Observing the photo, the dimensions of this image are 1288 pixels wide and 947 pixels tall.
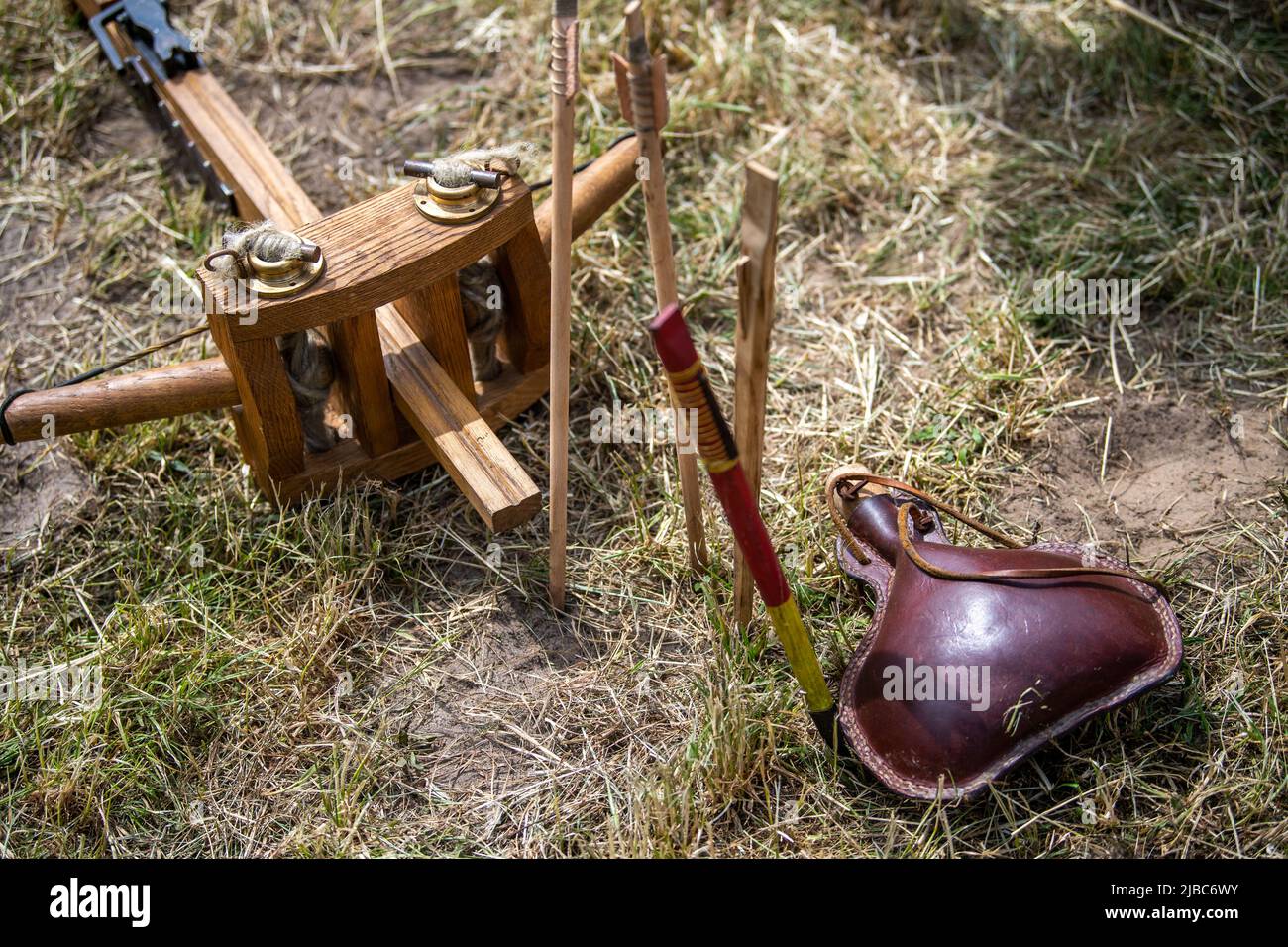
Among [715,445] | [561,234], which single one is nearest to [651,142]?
[561,234]

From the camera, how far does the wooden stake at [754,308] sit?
191 cm

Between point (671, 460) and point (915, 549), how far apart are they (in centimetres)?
80

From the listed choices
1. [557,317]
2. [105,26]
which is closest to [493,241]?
[557,317]

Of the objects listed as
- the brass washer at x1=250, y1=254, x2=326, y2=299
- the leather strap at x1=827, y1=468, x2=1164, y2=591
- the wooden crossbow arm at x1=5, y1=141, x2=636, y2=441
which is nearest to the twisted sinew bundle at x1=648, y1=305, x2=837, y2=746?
the leather strap at x1=827, y1=468, x2=1164, y2=591

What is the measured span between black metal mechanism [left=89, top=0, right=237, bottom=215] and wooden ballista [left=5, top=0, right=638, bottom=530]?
701mm

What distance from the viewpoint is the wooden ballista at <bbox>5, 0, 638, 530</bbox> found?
2.60 meters

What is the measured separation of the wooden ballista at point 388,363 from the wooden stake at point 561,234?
110 millimetres

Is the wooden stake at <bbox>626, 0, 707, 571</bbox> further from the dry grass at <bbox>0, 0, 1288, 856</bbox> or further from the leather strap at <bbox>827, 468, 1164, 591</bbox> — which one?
the dry grass at <bbox>0, 0, 1288, 856</bbox>

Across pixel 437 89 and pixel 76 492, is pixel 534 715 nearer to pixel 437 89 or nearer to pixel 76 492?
pixel 76 492

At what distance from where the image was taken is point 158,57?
3.73 metres

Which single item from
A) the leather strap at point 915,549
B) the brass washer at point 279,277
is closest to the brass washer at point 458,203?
the brass washer at point 279,277

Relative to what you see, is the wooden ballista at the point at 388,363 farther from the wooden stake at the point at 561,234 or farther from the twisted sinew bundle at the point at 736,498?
the twisted sinew bundle at the point at 736,498

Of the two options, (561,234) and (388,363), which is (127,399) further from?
(561,234)

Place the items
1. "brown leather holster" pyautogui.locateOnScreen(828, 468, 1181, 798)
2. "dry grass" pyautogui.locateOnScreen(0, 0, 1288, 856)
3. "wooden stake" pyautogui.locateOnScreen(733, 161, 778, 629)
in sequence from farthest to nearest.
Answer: "dry grass" pyautogui.locateOnScreen(0, 0, 1288, 856) < "brown leather holster" pyautogui.locateOnScreen(828, 468, 1181, 798) < "wooden stake" pyautogui.locateOnScreen(733, 161, 778, 629)
